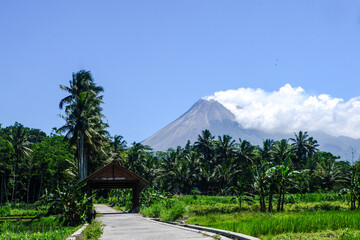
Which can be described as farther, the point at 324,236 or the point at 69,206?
the point at 69,206

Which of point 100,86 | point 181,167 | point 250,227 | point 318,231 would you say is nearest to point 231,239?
point 250,227

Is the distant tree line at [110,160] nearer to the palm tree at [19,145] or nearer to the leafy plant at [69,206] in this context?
the palm tree at [19,145]

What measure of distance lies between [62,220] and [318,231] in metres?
11.3

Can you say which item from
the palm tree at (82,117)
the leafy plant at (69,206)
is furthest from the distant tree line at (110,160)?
the leafy plant at (69,206)

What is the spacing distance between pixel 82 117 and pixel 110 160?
12.8 m

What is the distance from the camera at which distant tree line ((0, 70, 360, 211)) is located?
1531 inches

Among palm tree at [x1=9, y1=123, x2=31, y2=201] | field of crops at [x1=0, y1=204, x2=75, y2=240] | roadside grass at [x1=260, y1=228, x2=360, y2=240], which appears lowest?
field of crops at [x1=0, y1=204, x2=75, y2=240]

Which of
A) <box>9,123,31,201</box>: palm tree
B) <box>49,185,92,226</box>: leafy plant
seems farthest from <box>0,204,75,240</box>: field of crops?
<box>9,123,31,201</box>: palm tree

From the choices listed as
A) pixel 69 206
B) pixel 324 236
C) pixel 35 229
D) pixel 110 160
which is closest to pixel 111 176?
pixel 69 206

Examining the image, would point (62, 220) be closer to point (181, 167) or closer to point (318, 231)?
point (318, 231)

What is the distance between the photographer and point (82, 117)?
126 feet

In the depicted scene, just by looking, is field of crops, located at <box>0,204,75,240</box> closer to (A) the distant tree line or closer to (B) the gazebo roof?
(B) the gazebo roof

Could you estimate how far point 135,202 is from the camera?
→ 29.4 meters

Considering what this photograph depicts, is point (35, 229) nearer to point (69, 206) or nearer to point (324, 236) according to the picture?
point (69, 206)
